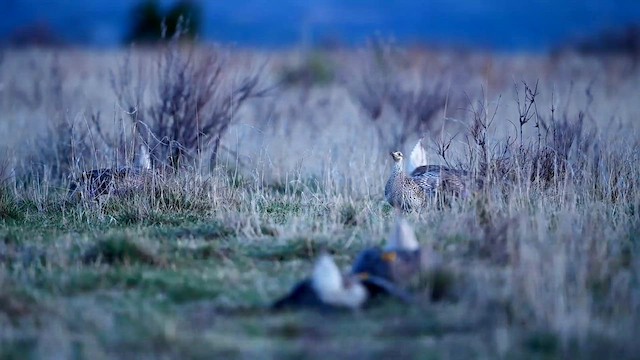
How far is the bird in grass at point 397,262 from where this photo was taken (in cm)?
613

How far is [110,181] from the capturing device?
29.7 feet

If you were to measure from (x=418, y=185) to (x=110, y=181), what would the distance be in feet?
9.23

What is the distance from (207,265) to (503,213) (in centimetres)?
230

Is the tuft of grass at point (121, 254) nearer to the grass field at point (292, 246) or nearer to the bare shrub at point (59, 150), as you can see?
the grass field at point (292, 246)

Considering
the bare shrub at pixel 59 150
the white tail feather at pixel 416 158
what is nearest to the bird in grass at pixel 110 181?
the bare shrub at pixel 59 150

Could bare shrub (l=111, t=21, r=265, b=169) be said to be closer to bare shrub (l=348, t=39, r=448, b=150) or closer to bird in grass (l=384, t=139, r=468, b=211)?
bird in grass (l=384, t=139, r=468, b=211)

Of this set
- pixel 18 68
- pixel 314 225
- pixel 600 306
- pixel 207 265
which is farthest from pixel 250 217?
pixel 18 68

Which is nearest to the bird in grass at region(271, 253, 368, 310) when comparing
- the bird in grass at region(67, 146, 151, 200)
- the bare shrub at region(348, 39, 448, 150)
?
the bird in grass at region(67, 146, 151, 200)

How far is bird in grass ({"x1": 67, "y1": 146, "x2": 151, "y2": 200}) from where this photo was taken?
29.6ft

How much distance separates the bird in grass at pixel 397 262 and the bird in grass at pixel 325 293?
0.77 feet

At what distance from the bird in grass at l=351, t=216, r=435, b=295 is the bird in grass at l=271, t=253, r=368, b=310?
24 centimetres

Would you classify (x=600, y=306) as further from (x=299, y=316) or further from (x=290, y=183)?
(x=290, y=183)

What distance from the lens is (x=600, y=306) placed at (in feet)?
18.9

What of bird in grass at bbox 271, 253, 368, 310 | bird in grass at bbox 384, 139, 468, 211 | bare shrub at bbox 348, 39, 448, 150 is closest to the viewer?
bird in grass at bbox 271, 253, 368, 310
